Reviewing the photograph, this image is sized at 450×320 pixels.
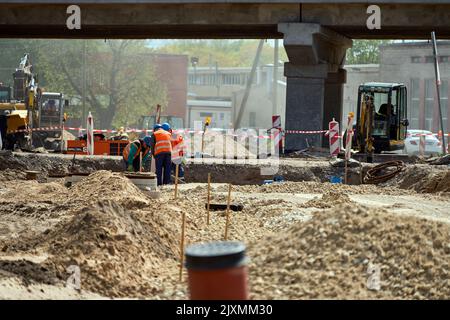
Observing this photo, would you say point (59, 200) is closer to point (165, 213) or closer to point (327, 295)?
point (165, 213)

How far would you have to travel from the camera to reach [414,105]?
6812 cm

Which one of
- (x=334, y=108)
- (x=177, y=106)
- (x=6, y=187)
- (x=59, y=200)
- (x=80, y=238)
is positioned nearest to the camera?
(x=80, y=238)

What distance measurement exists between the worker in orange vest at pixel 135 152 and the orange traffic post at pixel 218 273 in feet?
52.4

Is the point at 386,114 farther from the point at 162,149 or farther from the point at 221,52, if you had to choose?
the point at 221,52

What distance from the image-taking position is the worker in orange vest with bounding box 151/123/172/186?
23.3 meters

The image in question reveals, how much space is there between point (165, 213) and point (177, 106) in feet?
278

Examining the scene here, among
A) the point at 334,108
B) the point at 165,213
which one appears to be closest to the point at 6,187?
the point at 165,213

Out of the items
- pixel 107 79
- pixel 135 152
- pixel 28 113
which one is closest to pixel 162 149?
pixel 135 152

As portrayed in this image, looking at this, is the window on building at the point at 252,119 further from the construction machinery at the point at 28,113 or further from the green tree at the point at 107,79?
the construction machinery at the point at 28,113

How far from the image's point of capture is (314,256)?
9844mm

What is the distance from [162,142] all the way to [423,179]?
20.7 feet

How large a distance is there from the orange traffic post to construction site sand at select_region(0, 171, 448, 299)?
2.04m

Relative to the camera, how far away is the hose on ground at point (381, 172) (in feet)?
88.6
